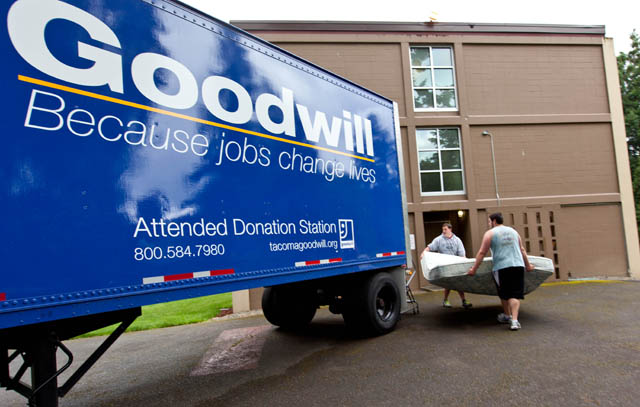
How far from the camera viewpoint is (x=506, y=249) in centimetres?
539

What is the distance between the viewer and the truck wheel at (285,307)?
612 centimetres

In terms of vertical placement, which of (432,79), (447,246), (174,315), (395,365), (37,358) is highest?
(432,79)

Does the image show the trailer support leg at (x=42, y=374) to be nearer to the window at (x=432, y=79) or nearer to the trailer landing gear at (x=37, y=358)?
the trailer landing gear at (x=37, y=358)

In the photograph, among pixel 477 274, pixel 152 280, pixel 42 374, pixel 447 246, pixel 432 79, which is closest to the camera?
pixel 42 374

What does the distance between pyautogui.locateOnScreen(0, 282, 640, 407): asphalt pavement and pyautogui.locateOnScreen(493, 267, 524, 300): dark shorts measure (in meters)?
0.53

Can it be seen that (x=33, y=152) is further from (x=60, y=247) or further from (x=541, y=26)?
(x=541, y=26)

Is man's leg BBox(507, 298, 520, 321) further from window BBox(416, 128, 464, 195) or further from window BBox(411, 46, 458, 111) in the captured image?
window BBox(411, 46, 458, 111)

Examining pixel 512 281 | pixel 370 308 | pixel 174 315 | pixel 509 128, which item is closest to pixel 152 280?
pixel 370 308

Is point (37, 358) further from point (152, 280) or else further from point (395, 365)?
point (395, 365)

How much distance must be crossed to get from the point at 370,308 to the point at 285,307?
1588 mm

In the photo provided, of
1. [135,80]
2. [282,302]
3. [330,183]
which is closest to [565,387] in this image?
[330,183]

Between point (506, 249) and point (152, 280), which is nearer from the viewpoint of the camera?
point (152, 280)

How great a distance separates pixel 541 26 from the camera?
448 inches

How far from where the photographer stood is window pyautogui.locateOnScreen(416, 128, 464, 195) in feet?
36.0
